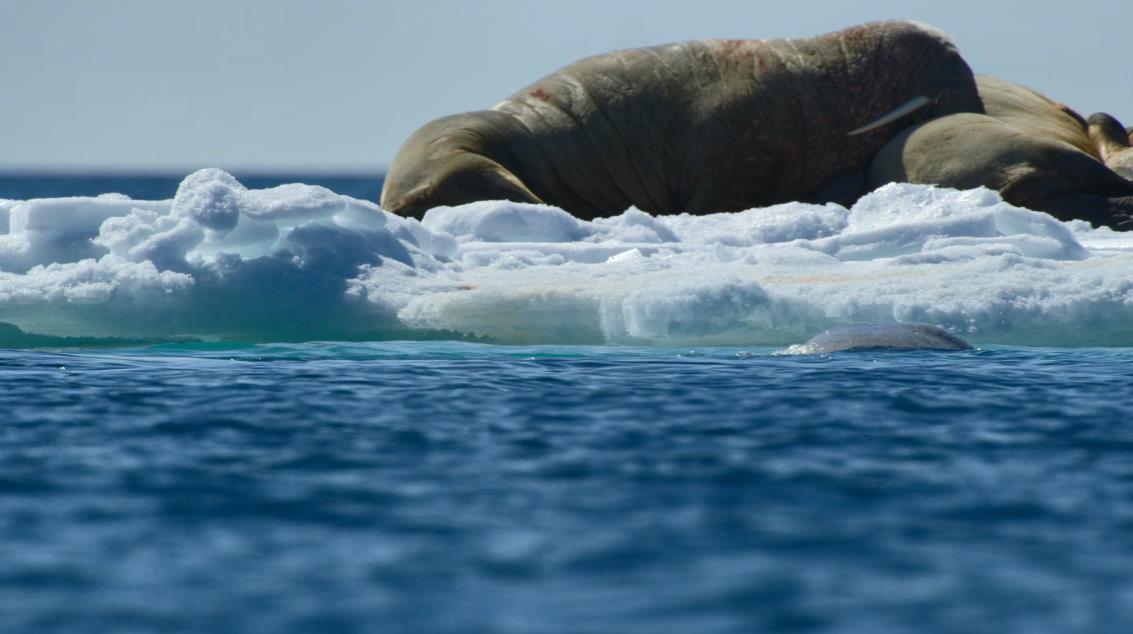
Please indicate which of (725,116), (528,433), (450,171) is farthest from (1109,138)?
(528,433)

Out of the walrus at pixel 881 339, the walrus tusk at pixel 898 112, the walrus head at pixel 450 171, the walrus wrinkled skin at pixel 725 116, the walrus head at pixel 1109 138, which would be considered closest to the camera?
the walrus at pixel 881 339

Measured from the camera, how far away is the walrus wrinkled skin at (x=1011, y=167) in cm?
1173

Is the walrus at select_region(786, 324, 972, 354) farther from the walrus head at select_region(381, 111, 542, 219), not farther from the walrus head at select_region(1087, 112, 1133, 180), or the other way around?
the walrus head at select_region(1087, 112, 1133, 180)

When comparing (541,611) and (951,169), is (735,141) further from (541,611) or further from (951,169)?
(541,611)

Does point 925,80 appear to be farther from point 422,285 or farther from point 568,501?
point 568,501

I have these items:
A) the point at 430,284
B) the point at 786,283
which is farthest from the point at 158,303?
the point at 786,283

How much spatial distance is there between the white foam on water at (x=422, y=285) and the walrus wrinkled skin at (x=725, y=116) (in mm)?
4495

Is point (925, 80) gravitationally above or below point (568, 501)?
above

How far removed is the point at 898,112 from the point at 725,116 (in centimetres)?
162

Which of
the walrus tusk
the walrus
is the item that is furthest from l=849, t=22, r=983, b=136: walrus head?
the walrus

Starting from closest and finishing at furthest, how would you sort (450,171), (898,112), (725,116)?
(450,171), (725,116), (898,112)

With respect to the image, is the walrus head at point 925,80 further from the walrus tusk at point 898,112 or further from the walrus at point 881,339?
the walrus at point 881,339

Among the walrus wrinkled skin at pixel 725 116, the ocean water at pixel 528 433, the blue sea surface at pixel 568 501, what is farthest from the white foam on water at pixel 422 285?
the walrus wrinkled skin at pixel 725 116

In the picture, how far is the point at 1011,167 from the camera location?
1182cm
